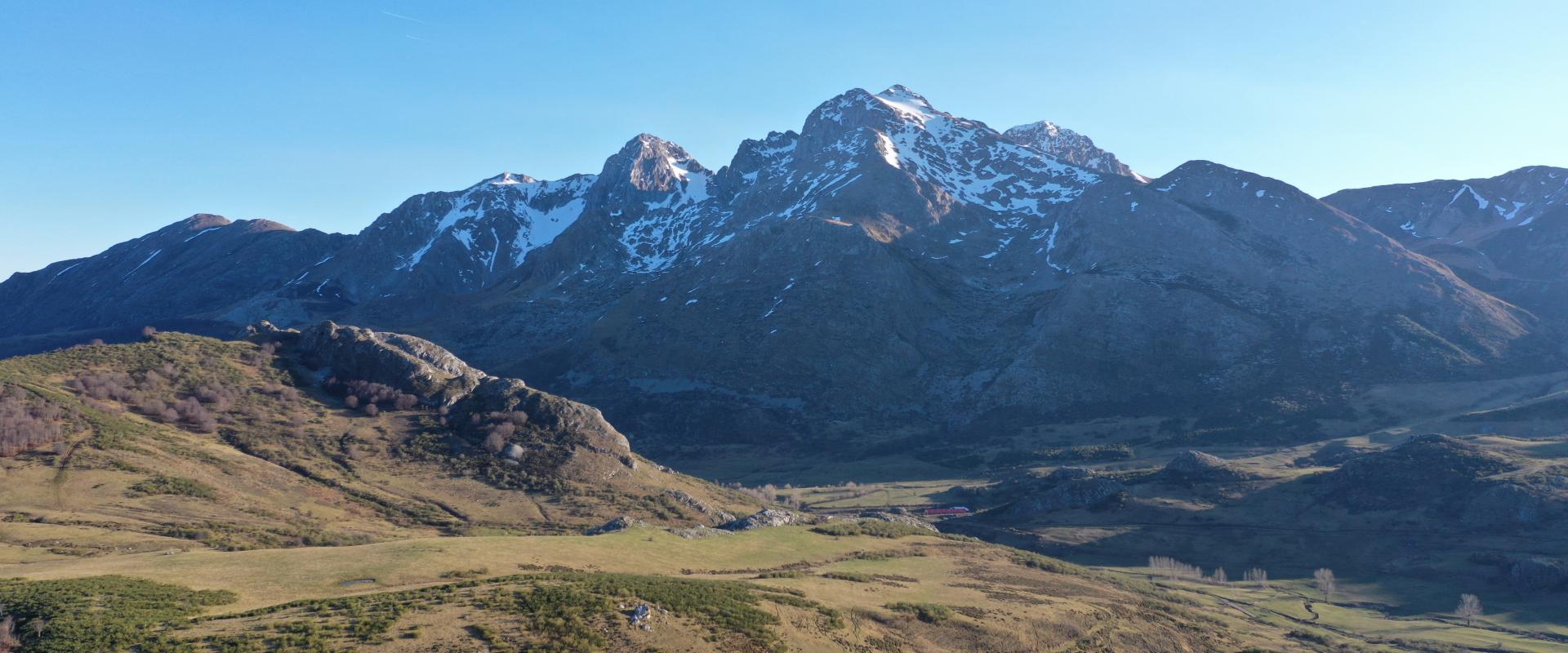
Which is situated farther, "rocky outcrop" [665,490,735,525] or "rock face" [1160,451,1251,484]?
"rock face" [1160,451,1251,484]

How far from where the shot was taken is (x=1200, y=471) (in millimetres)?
169500

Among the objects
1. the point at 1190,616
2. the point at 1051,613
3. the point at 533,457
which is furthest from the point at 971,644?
the point at 533,457

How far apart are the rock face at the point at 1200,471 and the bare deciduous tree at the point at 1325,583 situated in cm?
3972

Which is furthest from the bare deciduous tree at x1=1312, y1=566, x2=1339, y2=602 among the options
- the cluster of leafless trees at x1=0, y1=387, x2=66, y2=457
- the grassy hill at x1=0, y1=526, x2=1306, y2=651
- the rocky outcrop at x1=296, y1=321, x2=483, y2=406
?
the cluster of leafless trees at x1=0, y1=387, x2=66, y2=457

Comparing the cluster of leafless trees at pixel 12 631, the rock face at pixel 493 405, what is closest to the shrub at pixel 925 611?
the cluster of leafless trees at pixel 12 631

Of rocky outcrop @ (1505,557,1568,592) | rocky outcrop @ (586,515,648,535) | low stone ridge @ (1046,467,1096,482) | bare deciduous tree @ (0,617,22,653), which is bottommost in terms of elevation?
rocky outcrop @ (1505,557,1568,592)

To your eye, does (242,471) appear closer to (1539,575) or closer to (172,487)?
(172,487)

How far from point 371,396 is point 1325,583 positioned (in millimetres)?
131176

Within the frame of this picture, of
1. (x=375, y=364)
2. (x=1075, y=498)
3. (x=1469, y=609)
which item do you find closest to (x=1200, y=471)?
(x=1075, y=498)

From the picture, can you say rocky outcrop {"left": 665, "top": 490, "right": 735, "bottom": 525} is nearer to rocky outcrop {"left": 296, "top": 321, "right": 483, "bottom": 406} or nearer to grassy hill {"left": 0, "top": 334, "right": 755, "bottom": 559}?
grassy hill {"left": 0, "top": 334, "right": 755, "bottom": 559}

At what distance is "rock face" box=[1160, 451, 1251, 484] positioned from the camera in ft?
548

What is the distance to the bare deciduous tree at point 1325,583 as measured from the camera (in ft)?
397

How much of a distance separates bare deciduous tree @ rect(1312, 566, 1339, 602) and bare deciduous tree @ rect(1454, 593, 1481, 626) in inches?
537

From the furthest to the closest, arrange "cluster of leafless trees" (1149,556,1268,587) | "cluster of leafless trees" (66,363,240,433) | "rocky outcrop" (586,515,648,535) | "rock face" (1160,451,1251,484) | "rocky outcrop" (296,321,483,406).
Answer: "rock face" (1160,451,1251,484)
"rocky outcrop" (296,321,483,406)
"cluster of leafless trees" (1149,556,1268,587)
"cluster of leafless trees" (66,363,240,433)
"rocky outcrop" (586,515,648,535)
